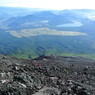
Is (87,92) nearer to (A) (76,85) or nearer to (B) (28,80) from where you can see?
(A) (76,85)

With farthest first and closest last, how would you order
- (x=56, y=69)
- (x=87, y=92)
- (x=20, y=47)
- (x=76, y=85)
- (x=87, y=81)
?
(x=20, y=47) < (x=56, y=69) < (x=87, y=81) < (x=76, y=85) < (x=87, y=92)

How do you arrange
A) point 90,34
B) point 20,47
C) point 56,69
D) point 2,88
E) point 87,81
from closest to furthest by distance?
1. point 2,88
2. point 87,81
3. point 56,69
4. point 20,47
5. point 90,34

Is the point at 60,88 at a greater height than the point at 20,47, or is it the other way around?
the point at 60,88

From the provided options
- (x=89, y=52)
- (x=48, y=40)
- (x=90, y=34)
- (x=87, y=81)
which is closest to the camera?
(x=87, y=81)

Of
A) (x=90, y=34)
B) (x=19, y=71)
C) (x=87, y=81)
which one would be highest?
(x=19, y=71)

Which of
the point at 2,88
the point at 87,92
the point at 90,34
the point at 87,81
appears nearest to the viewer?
the point at 2,88

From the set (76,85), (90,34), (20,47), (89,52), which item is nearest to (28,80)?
(76,85)

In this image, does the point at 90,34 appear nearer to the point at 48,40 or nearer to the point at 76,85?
the point at 48,40

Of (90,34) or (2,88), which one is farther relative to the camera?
(90,34)

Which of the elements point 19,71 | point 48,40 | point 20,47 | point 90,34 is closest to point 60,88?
point 19,71
